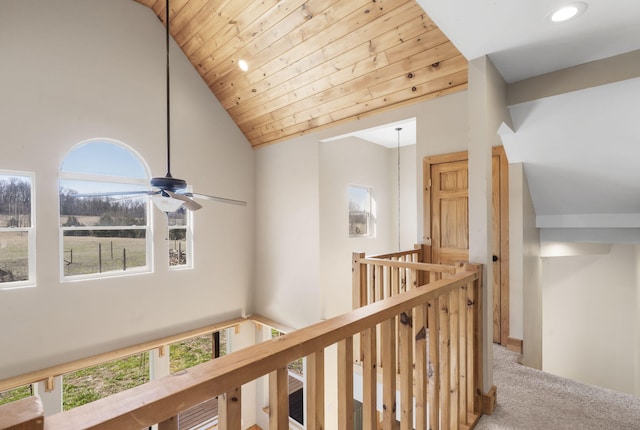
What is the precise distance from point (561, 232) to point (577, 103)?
1.76 metres

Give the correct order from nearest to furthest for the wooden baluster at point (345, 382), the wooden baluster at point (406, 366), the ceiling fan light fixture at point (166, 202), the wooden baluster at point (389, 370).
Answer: the wooden baluster at point (345, 382) → the wooden baluster at point (389, 370) → the wooden baluster at point (406, 366) → the ceiling fan light fixture at point (166, 202)

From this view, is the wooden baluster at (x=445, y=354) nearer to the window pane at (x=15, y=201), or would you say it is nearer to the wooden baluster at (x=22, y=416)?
the wooden baluster at (x=22, y=416)

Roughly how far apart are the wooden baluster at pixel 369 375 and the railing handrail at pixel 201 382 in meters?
0.07

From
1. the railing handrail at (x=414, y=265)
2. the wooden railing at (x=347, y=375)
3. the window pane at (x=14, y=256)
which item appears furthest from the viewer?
the window pane at (x=14, y=256)

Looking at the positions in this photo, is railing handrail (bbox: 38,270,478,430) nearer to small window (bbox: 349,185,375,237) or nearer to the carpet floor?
the carpet floor

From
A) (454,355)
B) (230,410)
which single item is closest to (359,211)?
(454,355)

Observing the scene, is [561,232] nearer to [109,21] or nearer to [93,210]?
[93,210]

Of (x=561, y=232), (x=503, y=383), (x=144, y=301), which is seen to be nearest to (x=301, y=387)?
(x=144, y=301)

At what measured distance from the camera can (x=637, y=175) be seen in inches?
100

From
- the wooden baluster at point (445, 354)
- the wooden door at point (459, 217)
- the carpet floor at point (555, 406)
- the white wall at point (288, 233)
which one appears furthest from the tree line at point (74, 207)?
the carpet floor at point (555, 406)

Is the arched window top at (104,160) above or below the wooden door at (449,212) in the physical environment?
above

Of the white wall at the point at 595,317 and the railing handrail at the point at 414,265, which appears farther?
the white wall at the point at 595,317

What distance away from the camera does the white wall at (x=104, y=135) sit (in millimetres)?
3338

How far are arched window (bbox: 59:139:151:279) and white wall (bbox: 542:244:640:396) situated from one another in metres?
5.83
